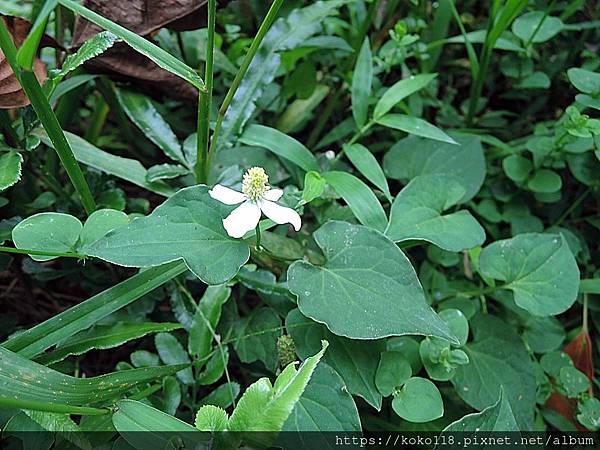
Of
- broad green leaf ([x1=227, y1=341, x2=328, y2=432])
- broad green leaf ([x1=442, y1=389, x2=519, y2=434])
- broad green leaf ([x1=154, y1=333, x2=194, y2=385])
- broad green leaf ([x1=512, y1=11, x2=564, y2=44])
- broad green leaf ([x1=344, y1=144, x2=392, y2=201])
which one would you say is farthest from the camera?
broad green leaf ([x1=512, y1=11, x2=564, y2=44])

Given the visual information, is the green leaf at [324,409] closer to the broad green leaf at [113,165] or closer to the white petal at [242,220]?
the white petal at [242,220]

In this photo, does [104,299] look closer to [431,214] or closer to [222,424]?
[222,424]

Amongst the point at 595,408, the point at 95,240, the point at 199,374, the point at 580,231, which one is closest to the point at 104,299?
the point at 95,240

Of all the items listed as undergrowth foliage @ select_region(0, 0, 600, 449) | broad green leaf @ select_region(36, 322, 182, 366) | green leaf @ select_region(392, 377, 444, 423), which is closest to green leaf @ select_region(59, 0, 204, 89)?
Answer: undergrowth foliage @ select_region(0, 0, 600, 449)

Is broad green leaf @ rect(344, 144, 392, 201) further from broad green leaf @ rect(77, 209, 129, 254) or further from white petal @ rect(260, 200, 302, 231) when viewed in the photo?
broad green leaf @ rect(77, 209, 129, 254)

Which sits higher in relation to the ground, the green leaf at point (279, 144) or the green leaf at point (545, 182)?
the green leaf at point (279, 144)

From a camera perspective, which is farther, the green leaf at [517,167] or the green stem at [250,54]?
the green leaf at [517,167]

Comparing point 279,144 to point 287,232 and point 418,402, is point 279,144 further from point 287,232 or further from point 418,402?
point 418,402

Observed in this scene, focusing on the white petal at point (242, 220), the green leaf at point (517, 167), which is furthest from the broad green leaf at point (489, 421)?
the green leaf at point (517, 167)
